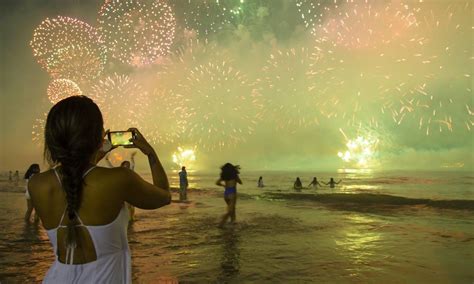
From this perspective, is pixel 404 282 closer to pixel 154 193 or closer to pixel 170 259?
pixel 170 259

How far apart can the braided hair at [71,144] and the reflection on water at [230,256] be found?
5.15 meters

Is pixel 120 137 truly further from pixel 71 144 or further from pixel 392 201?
pixel 392 201

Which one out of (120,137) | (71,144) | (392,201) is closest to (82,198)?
(71,144)

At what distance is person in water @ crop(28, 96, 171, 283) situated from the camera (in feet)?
5.64

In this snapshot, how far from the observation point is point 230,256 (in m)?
8.30

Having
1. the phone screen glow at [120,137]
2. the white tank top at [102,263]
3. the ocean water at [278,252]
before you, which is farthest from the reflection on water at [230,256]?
the white tank top at [102,263]

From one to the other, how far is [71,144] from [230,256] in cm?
→ 700

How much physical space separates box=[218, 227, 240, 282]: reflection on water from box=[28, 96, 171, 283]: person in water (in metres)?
5.01

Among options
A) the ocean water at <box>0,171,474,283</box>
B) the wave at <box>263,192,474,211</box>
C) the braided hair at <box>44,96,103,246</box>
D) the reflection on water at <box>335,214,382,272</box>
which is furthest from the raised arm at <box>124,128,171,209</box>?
the wave at <box>263,192,474,211</box>

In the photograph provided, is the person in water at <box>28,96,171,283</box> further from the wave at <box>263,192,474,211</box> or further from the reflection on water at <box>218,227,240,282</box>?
the wave at <box>263,192,474,211</box>

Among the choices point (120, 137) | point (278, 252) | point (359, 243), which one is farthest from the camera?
point (359, 243)

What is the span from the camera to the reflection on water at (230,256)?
22.2ft

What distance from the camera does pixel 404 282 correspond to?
646cm

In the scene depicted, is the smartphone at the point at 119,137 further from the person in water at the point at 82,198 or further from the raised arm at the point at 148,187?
the person in water at the point at 82,198
